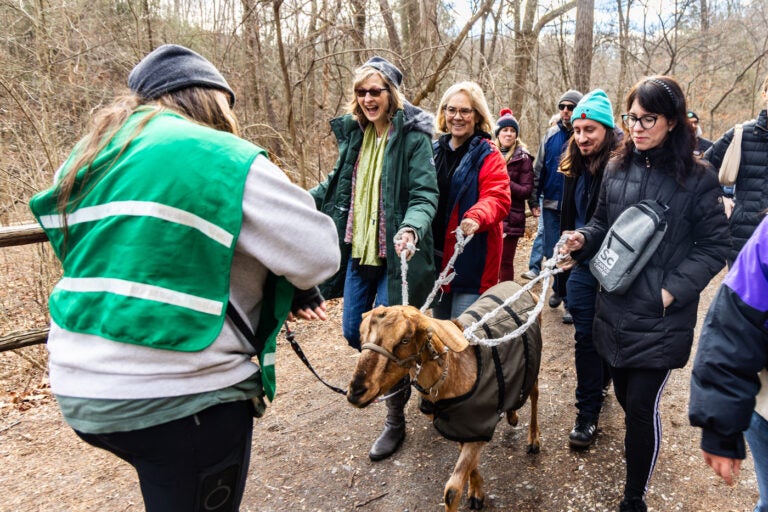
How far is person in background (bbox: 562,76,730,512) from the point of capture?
2604 mm

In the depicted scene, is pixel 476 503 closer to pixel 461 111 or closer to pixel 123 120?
pixel 461 111

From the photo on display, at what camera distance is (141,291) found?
4.39 feet

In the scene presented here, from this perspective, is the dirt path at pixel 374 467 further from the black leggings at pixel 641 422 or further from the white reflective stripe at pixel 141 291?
the white reflective stripe at pixel 141 291

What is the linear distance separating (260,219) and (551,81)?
14625 millimetres

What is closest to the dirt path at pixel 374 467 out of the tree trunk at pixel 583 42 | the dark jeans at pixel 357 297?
the dark jeans at pixel 357 297

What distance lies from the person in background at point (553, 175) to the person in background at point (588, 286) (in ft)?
7.35

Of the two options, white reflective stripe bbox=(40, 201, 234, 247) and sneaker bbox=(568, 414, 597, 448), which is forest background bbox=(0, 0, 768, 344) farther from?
sneaker bbox=(568, 414, 597, 448)

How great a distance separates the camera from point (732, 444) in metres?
1.70

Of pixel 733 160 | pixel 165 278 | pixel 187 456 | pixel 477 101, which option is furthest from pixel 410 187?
pixel 733 160

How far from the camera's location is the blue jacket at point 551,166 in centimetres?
597

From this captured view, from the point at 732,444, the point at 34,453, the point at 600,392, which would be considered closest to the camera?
the point at 732,444

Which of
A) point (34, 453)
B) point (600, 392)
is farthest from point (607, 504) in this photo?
point (34, 453)

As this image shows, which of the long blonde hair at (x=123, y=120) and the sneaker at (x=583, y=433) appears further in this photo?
the sneaker at (x=583, y=433)

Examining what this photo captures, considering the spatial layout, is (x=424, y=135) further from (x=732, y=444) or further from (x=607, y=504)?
(x=607, y=504)
